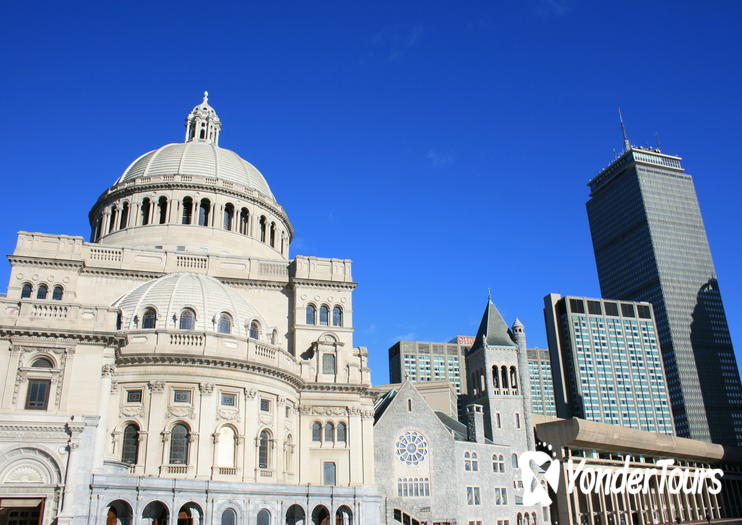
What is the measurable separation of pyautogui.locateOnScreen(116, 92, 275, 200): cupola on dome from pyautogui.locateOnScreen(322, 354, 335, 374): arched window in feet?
78.4

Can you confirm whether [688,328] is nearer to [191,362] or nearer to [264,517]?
[264,517]

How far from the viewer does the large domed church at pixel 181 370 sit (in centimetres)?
4103

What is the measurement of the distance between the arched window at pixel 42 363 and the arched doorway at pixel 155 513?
10.8 metres

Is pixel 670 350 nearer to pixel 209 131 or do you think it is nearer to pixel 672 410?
pixel 672 410

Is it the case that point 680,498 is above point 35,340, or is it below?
below

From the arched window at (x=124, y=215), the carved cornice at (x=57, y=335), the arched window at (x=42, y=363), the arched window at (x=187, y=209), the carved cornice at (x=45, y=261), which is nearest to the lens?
the carved cornice at (x=57, y=335)

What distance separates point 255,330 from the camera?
56.9 meters

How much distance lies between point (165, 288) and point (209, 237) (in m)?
15.8

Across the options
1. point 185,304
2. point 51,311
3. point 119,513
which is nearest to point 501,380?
point 185,304

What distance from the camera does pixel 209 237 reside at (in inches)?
2729

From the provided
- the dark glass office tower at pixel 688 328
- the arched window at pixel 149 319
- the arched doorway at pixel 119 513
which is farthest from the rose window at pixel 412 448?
the dark glass office tower at pixel 688 328

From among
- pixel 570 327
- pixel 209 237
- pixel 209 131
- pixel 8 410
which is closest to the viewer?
pixel 8 410

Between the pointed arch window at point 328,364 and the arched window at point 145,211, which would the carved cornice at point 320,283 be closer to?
the pointed arch window at point 328,364

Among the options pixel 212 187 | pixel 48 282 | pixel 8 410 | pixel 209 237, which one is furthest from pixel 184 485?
pixel 212 187
